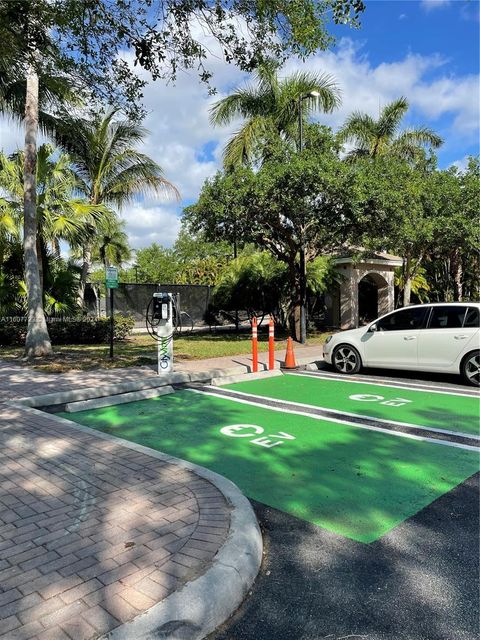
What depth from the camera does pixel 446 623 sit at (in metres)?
2.60

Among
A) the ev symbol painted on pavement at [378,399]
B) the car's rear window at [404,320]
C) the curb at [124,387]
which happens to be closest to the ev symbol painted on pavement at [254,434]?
the ev symbol painted on pavement at [378,399]

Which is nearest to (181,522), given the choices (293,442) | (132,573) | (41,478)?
(132,573)

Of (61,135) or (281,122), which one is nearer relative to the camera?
(61,135)

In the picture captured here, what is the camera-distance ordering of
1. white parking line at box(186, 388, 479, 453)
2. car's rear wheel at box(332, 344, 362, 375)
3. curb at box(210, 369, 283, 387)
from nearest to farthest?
white parking line at box(186, 388, 479, 453) → curb at box(210, 369, 283, 387) → car's rear wheel at box(332, 344, 362, 375)

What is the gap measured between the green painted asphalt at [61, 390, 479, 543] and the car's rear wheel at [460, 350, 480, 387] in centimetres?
396

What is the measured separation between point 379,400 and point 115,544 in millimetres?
5695

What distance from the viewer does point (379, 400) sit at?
7.99 meters

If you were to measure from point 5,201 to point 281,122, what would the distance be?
10.8m

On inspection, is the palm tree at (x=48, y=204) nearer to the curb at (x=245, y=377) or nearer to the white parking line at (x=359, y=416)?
the curb at (x=245, y=377)

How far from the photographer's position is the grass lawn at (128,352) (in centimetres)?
1154

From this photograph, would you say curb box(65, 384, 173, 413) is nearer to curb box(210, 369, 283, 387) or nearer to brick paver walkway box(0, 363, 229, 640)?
curb box(210, 369, 283, 387)

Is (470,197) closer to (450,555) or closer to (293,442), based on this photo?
(293,442)

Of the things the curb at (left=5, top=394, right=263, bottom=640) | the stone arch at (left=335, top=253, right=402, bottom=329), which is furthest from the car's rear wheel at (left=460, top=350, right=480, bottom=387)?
the stone arch at (left=335, top=253, right=402, bottom=329)

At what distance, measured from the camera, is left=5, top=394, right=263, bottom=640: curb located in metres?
2.39
